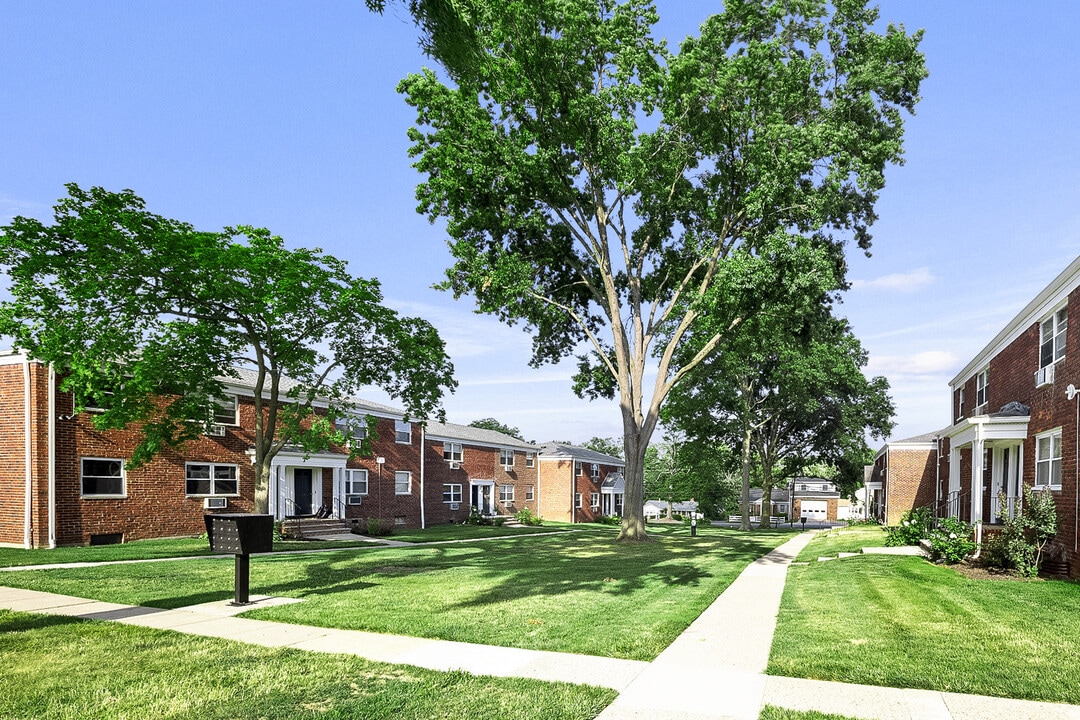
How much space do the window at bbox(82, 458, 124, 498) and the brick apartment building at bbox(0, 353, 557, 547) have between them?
0.10 feet

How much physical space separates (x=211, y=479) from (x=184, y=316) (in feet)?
27.4

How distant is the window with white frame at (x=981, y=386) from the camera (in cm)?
2381

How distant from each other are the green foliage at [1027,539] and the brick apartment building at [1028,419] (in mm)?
327

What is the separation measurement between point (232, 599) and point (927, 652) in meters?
9.19

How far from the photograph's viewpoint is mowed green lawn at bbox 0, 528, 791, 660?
8.27 m

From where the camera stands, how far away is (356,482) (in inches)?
1286

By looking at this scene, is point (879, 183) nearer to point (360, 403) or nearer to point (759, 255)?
point (759, 255)

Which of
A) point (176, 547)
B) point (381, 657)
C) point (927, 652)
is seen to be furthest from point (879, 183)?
point (176, 547)

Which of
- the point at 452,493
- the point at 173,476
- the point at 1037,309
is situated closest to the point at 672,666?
the point at 1037,309

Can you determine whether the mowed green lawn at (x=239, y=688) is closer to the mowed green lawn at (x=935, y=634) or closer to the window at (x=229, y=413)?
the mowed green lawn at (x=935, y=634)

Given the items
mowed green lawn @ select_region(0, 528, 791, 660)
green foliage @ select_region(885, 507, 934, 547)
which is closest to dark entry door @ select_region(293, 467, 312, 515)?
mowed green lawn @ select_region(0, 528, 791, 660)

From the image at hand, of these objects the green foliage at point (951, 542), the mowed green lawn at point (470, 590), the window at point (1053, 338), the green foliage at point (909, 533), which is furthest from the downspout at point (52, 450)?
the window at point (1053, 338)

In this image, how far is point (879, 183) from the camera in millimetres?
20281

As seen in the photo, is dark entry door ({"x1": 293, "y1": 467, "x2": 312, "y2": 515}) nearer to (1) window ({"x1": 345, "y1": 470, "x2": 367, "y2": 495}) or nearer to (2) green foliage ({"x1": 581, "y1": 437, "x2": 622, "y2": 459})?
(1) window ({"x1": 345, "y1": 470, "x2": 367, "y2": 495})
